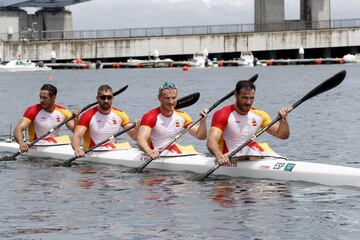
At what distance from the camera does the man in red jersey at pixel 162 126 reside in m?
22.0

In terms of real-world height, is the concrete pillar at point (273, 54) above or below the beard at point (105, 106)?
below

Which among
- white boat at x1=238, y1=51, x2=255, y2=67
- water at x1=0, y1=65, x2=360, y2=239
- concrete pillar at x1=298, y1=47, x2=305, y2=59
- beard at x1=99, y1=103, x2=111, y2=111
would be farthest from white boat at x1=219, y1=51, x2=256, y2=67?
beard at x1=99, y1=103, x2=111, y2=111

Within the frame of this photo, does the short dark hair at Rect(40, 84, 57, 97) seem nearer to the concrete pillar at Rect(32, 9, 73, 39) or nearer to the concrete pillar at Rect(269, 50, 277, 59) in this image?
the concrete pillar at Rect(32, 9, 73, 39)

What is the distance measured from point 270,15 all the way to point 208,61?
9.20 m

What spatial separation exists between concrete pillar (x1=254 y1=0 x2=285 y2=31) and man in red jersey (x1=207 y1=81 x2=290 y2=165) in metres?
94.8

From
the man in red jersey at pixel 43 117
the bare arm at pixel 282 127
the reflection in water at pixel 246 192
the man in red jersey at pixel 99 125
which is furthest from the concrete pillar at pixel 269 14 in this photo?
the reflection in water at pixel 246 192

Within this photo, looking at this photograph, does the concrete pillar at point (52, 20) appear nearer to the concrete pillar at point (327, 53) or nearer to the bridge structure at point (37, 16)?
the bridge structure at point (37, 16)

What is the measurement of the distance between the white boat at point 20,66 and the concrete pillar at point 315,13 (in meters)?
32.6

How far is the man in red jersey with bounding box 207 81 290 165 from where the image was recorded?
66.5 feet

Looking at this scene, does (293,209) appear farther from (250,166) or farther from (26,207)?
(26,207)

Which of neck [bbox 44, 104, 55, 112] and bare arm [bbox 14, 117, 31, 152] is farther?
neck [bbox 44, 104, 55, 112]

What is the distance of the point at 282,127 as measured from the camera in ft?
66.1

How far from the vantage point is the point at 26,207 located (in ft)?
62.1

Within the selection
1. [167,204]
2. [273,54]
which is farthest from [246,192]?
[273,54]
